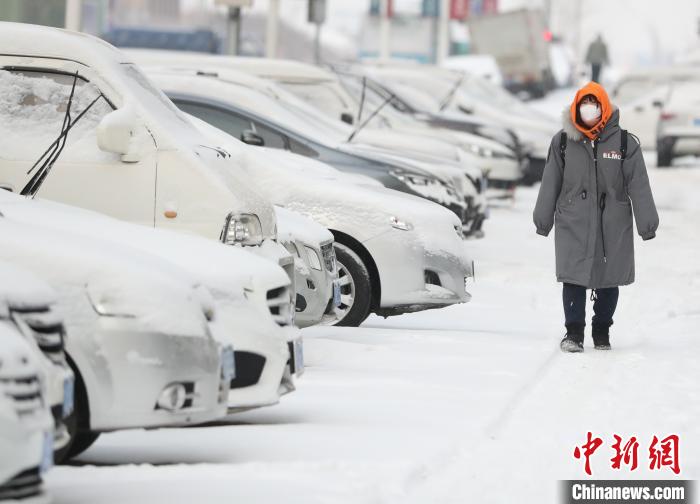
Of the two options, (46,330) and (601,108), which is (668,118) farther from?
(46,330)

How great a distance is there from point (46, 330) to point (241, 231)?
11.1 feet

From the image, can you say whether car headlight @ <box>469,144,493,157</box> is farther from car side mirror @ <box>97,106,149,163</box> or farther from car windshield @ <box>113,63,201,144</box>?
car side mirror @ <box>97,106,149,163</box>

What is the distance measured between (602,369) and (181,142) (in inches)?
102

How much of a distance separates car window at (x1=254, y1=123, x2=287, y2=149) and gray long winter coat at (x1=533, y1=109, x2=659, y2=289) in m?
3.05

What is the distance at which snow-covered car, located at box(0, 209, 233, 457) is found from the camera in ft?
20.7

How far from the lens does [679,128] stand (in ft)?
104

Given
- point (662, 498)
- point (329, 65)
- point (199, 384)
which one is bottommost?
point (662, 498)

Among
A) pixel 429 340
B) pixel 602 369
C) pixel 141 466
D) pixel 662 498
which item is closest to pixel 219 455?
pixel 141 466

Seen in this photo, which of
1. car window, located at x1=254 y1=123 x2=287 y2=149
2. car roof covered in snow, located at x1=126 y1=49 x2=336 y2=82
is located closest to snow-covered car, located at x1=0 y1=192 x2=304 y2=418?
car window, located at x1=254 y1=123 x2=287 y2=149

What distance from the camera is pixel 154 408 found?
6.42 metres

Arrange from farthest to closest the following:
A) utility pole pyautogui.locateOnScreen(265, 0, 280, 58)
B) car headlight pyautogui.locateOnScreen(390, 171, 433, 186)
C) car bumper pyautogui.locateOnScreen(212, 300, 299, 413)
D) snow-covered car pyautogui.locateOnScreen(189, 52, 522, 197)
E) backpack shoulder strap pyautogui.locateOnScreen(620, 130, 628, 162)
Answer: utility pole pyautogui.locateOnScreen(265, 0, 280, 58) < snow-covered car pyautogui.locateOnScreen(189, 52, 522, 197) < car headlight pyautogui.locateOnScreen(390, 171, 433, 186) < backpack shoulder strap pyautogui.locateOnScreen(620, 130, 628, 162) < car bumper pyautogui.locateOnScreen(212, 300, 299, 413)

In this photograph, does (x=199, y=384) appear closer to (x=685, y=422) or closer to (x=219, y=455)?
(x=219, y=455)

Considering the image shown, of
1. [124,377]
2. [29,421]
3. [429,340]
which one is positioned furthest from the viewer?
[429,340]

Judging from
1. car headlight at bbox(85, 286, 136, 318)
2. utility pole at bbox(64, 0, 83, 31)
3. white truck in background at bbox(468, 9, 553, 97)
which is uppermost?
white truck in background at bbox(468, 9, 553, 97)
